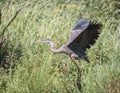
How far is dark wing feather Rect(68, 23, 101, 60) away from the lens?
4055 mm

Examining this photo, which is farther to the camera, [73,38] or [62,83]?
[62,83]

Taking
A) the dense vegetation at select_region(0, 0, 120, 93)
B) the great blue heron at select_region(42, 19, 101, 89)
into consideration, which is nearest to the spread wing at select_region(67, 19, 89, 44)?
the great blue heron at select_region(42, 19, 101, 89)

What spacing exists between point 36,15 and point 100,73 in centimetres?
318

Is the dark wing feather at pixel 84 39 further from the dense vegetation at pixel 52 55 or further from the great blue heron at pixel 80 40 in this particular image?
the dense vegetation at pixel 52 55

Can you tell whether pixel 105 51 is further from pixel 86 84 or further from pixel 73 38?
pixel 73 38

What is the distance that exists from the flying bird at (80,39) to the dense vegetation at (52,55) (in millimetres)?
377

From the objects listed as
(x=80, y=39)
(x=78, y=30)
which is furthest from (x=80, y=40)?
Result: (x=78, y=30)

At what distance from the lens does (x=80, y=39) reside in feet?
13.5

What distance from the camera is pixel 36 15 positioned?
7480mm

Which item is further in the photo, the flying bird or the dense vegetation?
the dense vegetation

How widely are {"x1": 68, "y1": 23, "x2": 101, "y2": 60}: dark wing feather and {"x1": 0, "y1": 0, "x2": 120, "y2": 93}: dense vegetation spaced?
0.37 metres

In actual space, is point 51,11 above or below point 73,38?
below

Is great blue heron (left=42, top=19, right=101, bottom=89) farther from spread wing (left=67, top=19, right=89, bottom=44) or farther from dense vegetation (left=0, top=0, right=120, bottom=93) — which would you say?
dense vegetation (left=0, top=0, right=120, bottom=93)

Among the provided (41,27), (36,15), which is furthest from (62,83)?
(36,15)
